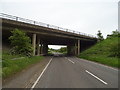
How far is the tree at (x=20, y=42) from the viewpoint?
24859mm

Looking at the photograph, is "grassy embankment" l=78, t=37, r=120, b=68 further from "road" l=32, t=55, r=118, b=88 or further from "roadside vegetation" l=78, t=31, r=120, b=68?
"road" l=32, t=55, r=118, b=88

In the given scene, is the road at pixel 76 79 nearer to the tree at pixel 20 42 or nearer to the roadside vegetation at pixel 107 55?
the roadside vegetation at pixel 107 55

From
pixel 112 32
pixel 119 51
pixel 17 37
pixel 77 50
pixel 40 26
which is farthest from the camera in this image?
pixel 112 32

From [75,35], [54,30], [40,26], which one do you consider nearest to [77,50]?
[75,35]

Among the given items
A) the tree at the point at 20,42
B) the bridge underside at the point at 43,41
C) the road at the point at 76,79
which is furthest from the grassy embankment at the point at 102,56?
the tree at the point at 20,42

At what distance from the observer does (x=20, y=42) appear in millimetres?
25453

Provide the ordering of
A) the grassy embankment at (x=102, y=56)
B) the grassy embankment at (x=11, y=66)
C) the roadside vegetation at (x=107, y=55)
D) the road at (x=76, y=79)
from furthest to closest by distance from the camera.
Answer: the roadside vegetation at (x=107, y=55) → the grassy embankment at (x=102, y=56) → the grassy embankment at (x=11, y=66) → the road at (x=76, y=79)

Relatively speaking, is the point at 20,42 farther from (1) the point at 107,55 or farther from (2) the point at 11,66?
(1) the point at 107,55

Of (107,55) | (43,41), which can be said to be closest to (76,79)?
(107,55)

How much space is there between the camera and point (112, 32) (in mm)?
72500

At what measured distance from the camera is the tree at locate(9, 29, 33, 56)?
81.6ft

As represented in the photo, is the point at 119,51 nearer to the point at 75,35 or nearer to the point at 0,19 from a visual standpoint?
the point at 75,35

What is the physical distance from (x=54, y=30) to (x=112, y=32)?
137 ft

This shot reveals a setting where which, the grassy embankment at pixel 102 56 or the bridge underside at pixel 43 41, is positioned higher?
the bridge underside at pixel 43 41
